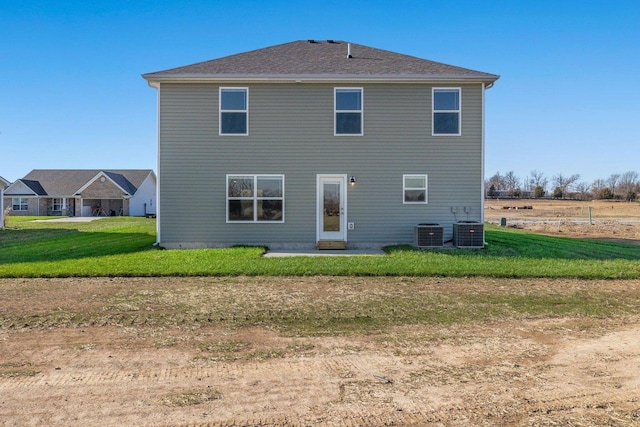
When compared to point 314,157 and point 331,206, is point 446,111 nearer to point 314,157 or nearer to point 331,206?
point 314,157

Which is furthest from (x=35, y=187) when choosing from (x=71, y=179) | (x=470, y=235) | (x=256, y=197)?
(x=470, y=235)

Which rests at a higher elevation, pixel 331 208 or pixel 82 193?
pixel 82 193

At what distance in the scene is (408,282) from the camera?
7.63m

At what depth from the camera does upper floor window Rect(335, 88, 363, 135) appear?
12359 millimetres

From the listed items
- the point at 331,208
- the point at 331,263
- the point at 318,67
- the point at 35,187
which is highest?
the point at 318,67

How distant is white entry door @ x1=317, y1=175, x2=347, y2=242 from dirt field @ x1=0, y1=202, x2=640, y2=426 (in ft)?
24.7

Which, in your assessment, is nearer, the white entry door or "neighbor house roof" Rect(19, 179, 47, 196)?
the white entry door

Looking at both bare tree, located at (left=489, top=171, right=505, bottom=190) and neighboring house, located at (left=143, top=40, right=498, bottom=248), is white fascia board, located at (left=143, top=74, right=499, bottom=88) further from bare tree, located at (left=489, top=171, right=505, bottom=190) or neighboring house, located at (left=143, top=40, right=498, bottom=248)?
bare tree, located at (left=489, top=171, right=505, bottom=190)

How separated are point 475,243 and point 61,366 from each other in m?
10.7

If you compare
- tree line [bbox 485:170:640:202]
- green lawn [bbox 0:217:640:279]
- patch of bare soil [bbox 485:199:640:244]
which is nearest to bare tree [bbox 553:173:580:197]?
tree line [bbox 485:170:640:202]

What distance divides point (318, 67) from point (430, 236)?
20.4 feet

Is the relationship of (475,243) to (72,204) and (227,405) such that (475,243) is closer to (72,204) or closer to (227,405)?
(227,405)

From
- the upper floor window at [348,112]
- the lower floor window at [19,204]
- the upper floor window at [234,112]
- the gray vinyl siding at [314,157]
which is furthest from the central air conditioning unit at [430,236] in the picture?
the lower floor window at [19,204]

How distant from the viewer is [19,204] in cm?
4406
